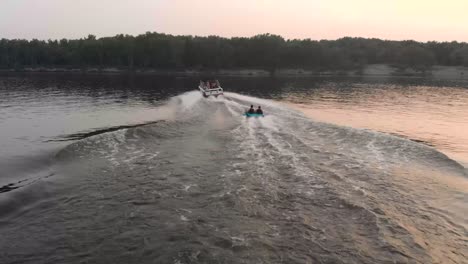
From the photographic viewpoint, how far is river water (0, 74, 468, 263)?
13.6 m

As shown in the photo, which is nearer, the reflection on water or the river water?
the river water

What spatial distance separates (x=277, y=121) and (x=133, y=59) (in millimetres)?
172894

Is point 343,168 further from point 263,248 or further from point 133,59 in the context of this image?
point 133,59

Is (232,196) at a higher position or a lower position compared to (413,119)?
lower

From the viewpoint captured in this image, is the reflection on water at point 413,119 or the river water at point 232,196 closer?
the river water at point 232,196

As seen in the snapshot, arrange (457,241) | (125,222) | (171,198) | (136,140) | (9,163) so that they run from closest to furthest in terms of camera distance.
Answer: (457,241) < (125,222) < (171,198) < (9,163) < (136,140)

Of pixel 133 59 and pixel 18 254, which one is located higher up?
pixel 133 59

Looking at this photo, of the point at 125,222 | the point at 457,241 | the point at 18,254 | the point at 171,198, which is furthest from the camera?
the point at 171,198

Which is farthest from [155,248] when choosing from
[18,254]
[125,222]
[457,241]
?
[457,241]

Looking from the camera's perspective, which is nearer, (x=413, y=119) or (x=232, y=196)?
(x=232, y=196)

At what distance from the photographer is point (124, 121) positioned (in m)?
45.7

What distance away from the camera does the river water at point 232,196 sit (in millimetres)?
13633

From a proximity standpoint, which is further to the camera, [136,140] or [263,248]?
[136,140]

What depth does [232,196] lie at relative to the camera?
1841 centimetres
